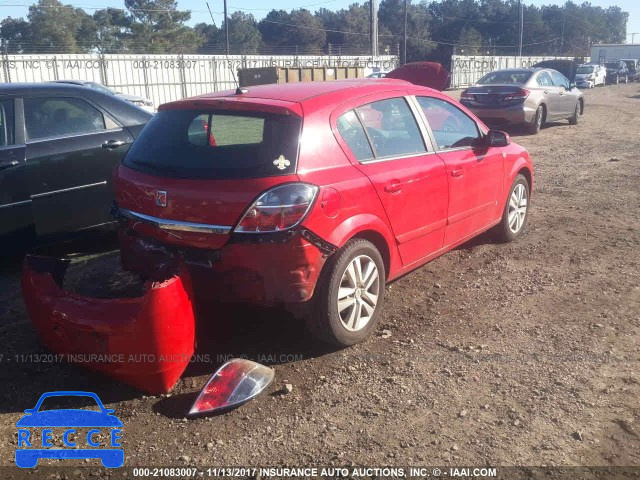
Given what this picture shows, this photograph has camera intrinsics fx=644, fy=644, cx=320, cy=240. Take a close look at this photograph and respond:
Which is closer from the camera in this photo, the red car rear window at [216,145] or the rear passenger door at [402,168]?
the red car rear window at [216,145]

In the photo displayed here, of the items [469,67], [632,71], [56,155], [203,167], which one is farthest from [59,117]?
[632,71]

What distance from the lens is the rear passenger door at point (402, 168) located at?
4.20 meters

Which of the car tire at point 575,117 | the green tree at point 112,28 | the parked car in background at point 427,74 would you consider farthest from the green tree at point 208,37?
the parked car in background at point 427,74

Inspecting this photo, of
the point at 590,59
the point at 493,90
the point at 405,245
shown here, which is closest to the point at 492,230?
the point at 405,245

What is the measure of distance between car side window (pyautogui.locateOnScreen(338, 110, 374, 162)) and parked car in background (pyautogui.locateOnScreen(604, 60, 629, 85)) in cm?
4894

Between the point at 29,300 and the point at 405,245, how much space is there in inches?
95.8

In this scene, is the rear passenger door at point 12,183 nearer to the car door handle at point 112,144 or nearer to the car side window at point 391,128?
the car door handle at point 112,144

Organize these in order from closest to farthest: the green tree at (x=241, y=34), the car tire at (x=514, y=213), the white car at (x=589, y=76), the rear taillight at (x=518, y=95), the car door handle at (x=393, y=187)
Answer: the car door handle at (x=393, y=187)
the car tire at (x=514, y=213)
the rear taillight at (x=518, y=95)
the white car at (x=589, y=76)
the green tree at (x=241, y=34)

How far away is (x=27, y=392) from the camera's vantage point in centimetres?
360

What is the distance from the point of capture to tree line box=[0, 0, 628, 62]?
57.0m

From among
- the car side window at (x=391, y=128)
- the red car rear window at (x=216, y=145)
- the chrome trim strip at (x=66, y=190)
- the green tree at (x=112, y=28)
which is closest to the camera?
the red car rear window at (x=216, y=145)

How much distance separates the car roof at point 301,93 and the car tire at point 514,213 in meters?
1.95

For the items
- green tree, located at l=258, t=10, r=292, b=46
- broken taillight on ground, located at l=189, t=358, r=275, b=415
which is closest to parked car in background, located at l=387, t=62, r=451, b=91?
broken taillight on ground, located at l=189, t=358, r=275, b=415

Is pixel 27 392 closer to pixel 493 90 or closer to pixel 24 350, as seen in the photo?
pixel 24 350
